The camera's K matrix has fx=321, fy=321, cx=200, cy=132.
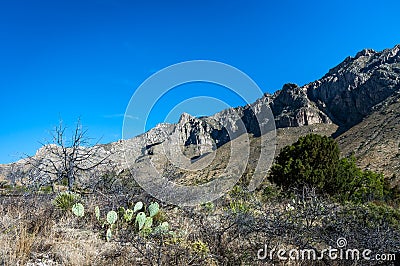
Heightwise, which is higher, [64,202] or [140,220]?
[64,202]

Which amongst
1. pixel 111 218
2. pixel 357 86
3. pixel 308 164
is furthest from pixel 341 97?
pixel 111 218

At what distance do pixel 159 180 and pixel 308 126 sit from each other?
277ft

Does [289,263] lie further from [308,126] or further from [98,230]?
[308,126]

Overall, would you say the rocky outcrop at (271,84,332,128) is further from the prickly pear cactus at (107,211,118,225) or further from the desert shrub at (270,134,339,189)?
the prickly pear cactus at (107,211,118,225)

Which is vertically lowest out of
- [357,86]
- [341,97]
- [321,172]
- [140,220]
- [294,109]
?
[140,220]

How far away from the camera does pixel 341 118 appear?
97.2m

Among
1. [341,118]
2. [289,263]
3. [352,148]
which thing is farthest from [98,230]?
[341,118]

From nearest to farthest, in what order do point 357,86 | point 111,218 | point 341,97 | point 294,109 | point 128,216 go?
point 111,218 → point 128,216 → point 357,86 → point 294,109 → point 341,97

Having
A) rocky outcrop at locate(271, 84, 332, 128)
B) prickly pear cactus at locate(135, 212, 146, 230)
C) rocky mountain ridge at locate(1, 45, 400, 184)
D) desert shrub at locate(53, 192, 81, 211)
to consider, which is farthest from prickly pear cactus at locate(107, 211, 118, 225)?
rocky outcrop at locate(271, 84, 332, 128)

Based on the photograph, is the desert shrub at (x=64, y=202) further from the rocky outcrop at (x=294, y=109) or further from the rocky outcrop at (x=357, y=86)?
the rocky outcrop at (x=294, y=109)

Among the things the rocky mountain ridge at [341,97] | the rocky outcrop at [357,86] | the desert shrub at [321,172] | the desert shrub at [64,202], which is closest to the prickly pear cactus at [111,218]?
the desert shrub at [64,202]

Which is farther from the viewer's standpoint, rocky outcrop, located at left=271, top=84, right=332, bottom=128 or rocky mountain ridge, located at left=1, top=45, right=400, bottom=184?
rocky outcrop, located at left=271, top=84, right=332, bottom=128

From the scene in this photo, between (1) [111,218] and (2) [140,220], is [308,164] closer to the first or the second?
(2) [140,220]

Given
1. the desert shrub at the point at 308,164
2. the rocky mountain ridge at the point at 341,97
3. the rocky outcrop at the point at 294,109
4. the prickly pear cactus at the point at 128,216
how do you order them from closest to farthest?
the prickly pear cactus at the point at 128,216
the desert shrub at the point at 308,164
the rocky mountain ridge at the point at 341,97
the rocky outcrop at the point at 294,109
